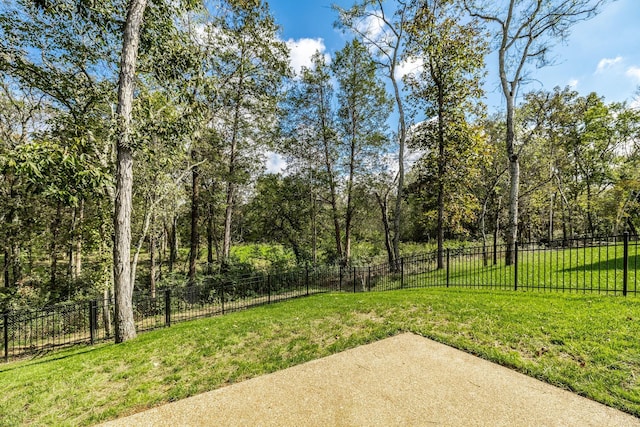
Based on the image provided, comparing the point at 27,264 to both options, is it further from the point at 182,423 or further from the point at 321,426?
the point at 321,426

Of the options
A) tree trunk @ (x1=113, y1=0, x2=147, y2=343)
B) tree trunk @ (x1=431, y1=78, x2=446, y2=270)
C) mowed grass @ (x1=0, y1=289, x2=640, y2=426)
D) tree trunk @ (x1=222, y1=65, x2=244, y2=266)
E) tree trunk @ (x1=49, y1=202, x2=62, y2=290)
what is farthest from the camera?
tree trunk @ (x1=222, y1=65, x2=244, y2=266)

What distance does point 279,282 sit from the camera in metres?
13.5

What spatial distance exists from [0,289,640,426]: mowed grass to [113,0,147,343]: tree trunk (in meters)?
0.79

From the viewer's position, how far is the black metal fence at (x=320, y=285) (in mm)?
7824

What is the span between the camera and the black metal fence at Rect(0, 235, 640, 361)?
782 centimetres

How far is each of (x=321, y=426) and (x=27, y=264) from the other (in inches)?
780

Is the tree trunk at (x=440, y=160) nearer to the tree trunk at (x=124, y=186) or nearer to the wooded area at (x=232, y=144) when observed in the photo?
the wooded area at (x=232, y=144)

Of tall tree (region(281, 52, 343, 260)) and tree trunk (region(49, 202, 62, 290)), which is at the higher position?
tall tree (region(281, 52, 343, 260))

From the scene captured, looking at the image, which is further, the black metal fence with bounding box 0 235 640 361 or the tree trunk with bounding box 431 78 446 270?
the tree trunk with bounding box 431 78 446 270

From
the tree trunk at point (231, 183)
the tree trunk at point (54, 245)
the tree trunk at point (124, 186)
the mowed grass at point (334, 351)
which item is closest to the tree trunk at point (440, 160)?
the mowed grass at point (334, 351)

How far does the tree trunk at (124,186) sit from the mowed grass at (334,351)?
0.79 metres

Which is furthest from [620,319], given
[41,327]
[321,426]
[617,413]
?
[41,327]

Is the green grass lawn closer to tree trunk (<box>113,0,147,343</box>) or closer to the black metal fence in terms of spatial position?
the black metal fence

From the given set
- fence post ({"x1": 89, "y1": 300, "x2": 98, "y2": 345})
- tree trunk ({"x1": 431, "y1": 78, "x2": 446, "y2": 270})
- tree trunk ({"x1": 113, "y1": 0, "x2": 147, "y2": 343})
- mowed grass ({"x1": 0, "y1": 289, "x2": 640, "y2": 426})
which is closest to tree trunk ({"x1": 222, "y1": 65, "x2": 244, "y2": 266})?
fence post ({"x1": 89, "y1": 300, "x2": 98, "y2": 345})
